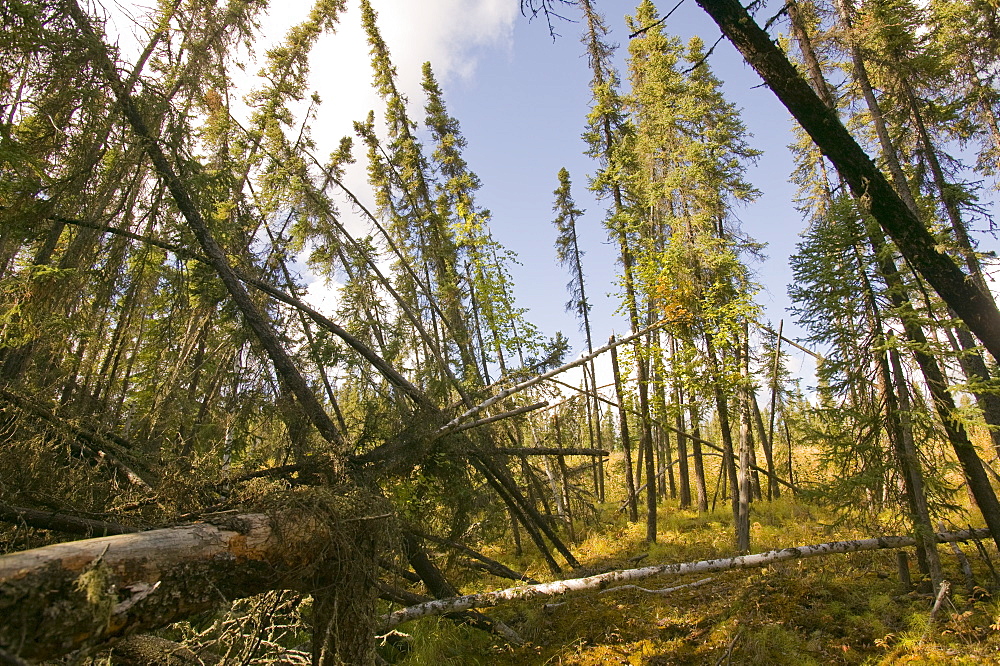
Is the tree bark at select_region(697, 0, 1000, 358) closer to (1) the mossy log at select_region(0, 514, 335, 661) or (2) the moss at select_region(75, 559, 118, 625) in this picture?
(1) the mossy log at select_region(0, 514, 335, 661)

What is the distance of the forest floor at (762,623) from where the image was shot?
5.98 meters

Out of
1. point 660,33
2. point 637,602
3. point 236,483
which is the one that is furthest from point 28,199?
point 660,33

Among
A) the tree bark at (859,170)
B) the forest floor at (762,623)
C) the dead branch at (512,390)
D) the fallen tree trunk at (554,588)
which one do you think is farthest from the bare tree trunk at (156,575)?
the tree bark at (859,170)

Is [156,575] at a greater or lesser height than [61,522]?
lesser

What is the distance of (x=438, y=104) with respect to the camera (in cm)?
1734

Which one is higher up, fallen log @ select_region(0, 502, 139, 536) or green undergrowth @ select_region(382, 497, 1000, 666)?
fallen log @ select_region(0, 502, 139, 536)

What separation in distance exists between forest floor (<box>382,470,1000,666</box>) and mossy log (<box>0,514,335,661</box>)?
3574 millimetres

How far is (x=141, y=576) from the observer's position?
9.26ft

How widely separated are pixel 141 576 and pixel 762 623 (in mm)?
7419

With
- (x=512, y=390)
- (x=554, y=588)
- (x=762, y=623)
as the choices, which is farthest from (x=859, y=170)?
(x=762, y=623)

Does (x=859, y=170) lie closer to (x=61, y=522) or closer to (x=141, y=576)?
(x=141, y=576)

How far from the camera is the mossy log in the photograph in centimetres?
228

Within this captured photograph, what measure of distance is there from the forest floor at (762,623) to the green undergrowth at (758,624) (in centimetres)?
2

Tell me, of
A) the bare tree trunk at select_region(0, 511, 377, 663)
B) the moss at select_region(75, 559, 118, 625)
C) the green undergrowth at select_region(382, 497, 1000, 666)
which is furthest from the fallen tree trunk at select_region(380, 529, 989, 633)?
the moss at select_region(75, 559, 118, 625)
